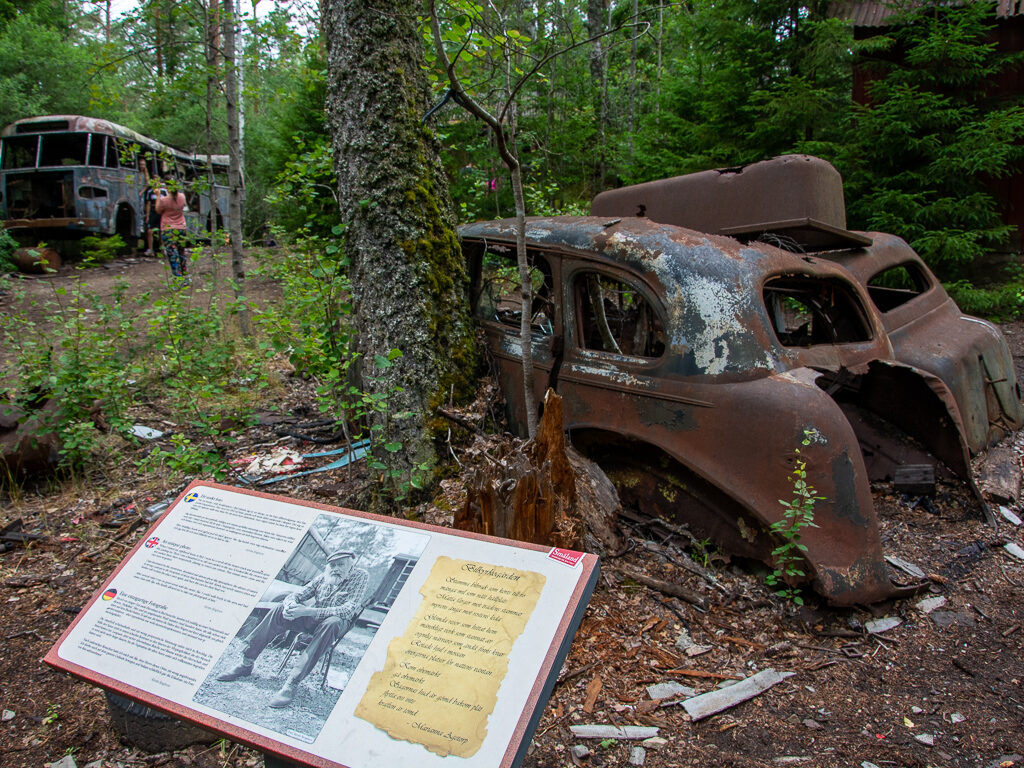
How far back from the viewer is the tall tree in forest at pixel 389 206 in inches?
152

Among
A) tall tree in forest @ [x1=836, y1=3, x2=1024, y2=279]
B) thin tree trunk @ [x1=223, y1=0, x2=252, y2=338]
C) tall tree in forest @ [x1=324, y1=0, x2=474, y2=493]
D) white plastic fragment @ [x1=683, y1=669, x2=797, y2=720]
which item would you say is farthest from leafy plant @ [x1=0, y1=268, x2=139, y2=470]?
tall tree in forest @ [x1=836, y1=3, x2=1024, y2=279]

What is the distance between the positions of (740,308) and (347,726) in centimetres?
257

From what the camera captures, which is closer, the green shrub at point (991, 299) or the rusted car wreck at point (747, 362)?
the rusted car wreck at point (747, 362)

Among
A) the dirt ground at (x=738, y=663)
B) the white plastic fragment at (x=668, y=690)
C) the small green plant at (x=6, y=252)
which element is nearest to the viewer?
the dirt ground at (x=738, y=663)

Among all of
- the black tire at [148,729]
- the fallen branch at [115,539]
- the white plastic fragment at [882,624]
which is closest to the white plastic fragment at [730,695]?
the white plastic fragment at [882,624]

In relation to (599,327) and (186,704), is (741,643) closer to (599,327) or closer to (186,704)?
(599,327)

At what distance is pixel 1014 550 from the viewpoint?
3650 mm

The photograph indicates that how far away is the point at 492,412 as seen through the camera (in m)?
4.22

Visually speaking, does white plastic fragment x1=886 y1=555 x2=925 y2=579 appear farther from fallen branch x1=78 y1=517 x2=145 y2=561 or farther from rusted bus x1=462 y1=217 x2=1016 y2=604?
fallen branch x1=78 y1=517 x2=145 y2=561

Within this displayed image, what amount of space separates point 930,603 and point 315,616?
118 inches

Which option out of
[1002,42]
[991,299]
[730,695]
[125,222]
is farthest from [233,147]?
[1002,42]

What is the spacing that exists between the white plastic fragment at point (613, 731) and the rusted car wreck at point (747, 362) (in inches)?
40.7

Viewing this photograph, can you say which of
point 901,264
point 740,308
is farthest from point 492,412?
point 901,264

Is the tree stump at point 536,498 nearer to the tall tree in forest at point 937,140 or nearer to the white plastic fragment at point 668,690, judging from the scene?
Result: the white plastic fragment at point 668,690
